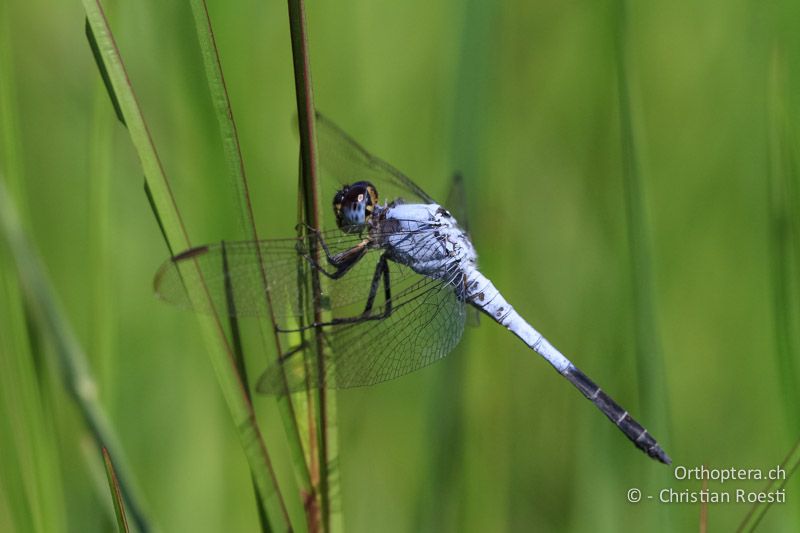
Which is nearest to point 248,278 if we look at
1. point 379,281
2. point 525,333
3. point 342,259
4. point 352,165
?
point 342,259

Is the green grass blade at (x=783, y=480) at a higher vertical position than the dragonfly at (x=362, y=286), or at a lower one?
lower

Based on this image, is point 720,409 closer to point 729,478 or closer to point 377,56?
point 729,478

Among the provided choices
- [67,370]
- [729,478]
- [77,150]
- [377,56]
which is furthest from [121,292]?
[729,478]

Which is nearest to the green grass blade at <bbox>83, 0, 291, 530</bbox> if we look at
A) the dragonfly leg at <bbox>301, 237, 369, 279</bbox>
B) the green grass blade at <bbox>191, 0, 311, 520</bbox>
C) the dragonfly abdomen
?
the green grass blade at <bbox>191, 0, 311, 520</bbox>

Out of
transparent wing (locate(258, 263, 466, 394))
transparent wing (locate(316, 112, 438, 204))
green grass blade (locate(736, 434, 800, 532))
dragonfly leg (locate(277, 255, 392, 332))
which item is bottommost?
green grass blade (locate(736, 434, 800, 532))

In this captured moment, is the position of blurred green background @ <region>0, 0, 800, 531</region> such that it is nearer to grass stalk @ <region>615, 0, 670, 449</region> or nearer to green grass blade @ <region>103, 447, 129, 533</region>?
grass stalk @ <region>615, 0, 670, 449</region>

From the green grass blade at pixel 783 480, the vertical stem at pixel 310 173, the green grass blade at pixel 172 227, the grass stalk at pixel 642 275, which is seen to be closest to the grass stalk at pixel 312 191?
the vertical stem at pixel 310 173

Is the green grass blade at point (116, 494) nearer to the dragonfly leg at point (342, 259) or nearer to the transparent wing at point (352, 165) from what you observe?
the dragonfly leg at point (342, 259)
